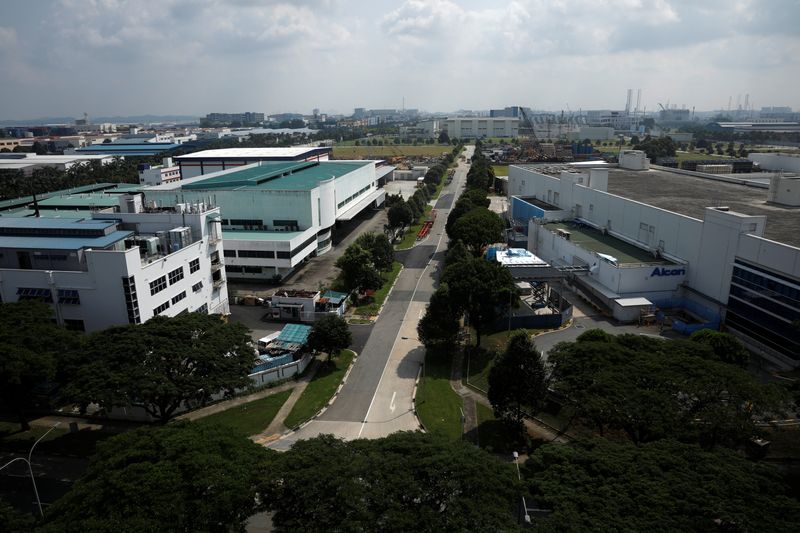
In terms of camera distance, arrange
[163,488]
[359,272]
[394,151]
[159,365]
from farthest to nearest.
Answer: [394,151]
[359,272]
[159,365]
[163,488]

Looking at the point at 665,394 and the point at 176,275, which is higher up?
the point at 176,275

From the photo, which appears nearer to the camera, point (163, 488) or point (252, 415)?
point (163, 488)

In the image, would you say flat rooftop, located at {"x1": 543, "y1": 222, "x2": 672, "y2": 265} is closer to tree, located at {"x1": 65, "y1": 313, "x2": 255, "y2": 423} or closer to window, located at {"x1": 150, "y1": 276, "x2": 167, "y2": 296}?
tree, located at {"x1": 65, "y1": 313, "x2": 255, "y2": 423}

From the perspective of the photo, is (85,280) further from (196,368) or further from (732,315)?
(732,315)

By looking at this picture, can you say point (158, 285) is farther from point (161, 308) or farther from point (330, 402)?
point (330, 402)

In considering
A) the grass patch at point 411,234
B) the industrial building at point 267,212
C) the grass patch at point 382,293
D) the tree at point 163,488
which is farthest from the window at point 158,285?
the grass patch at point 411,234

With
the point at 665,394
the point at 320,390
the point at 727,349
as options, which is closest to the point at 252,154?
Result: the point at 320,390

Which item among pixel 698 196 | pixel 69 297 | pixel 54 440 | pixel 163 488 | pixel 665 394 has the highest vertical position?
pixel 698 196
